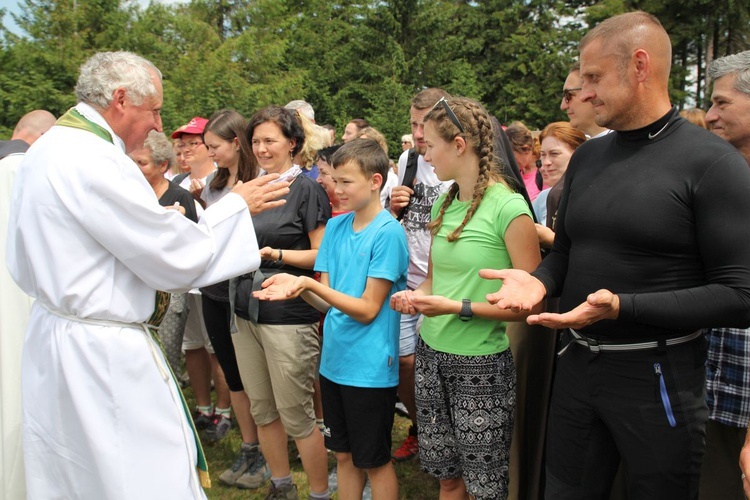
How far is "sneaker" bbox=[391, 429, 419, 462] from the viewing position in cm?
454

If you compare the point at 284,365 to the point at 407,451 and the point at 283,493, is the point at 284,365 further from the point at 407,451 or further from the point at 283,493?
the point at 407,451

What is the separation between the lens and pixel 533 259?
9.41ft

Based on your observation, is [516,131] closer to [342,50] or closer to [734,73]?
[734,73]

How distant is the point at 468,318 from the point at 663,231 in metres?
1.00

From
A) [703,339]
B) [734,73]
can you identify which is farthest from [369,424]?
[734,73]

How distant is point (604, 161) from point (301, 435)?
238cm

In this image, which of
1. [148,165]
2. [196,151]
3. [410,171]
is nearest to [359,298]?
[410,171]

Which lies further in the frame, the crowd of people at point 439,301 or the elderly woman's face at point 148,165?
the elderly woman's face at point 148,165

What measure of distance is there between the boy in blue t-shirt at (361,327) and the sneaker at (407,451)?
115 centimetres

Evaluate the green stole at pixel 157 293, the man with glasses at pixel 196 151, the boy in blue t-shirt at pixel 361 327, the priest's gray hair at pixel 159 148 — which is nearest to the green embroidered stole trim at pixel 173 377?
the green stole at pixel 157 293

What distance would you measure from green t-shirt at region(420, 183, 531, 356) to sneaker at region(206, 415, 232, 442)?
2.75m

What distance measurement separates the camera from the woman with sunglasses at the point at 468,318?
286cm

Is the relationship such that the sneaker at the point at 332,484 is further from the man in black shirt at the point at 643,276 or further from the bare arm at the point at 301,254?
the man in black shirt at the point at 643,276

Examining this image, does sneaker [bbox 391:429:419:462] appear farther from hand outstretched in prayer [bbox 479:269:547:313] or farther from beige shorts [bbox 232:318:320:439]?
hand outstretched in prayer [bbox 479:269:547:313]
